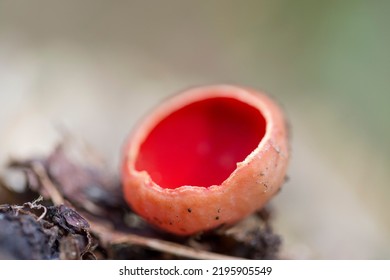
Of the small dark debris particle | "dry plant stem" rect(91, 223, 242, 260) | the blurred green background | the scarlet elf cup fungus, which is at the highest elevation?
the blurred green background

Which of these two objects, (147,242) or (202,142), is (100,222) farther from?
(202,142)

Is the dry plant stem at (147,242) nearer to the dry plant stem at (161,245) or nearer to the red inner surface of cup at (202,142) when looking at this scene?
the dry plant stem at (161,245)

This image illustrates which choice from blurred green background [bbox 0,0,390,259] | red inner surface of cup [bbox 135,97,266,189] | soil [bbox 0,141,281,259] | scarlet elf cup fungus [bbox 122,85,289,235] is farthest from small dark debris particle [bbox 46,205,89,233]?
blurred green background [bbox 0,0,390,259]

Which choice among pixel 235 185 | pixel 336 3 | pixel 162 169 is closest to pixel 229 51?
pixel 336 3

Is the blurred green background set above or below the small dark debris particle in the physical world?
above

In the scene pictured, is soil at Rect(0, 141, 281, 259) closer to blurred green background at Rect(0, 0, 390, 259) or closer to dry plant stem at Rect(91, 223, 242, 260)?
dry plant stem at Rect(91, 223, 242, 260)

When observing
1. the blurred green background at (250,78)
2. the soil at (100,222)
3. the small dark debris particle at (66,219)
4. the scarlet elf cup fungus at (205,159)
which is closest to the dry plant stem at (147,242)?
the soil at (100,222)
